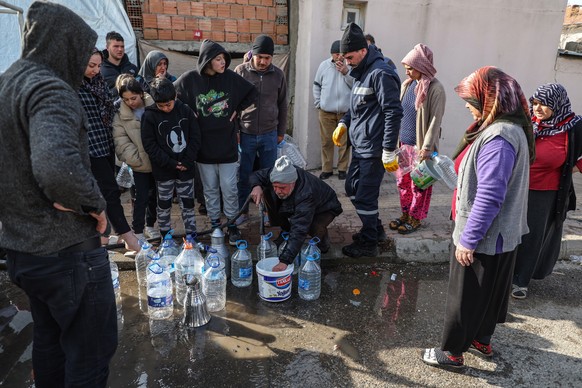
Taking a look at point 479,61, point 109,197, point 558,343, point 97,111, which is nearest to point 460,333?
point 558,343

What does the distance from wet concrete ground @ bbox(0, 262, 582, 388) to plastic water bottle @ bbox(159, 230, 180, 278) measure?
419 millimetres

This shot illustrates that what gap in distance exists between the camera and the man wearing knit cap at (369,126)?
13.6ft

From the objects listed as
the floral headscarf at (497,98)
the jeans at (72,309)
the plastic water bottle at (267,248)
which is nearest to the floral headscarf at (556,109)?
the floral headscarf at (497,98)

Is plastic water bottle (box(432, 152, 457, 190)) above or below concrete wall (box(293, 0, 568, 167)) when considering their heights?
below

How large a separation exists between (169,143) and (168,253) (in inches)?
Result: 42.9

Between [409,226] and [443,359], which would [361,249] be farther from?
[443,359]

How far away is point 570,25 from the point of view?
11.6 metres

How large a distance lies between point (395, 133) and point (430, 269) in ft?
5.06

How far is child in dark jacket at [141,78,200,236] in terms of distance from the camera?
415cm

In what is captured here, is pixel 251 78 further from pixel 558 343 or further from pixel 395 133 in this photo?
pixel 558 343

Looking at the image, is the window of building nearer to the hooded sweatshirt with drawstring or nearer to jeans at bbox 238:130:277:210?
jeans at bbox 238:130:277:210

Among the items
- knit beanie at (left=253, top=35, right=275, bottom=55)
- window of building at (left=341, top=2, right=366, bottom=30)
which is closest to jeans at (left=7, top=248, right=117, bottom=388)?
knit beanie at (left=253, top=35, right=275, bottom=55)

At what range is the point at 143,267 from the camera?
4191mm

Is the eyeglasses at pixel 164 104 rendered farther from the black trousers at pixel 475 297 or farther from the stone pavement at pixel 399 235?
the black trousers at pixel 475 297
